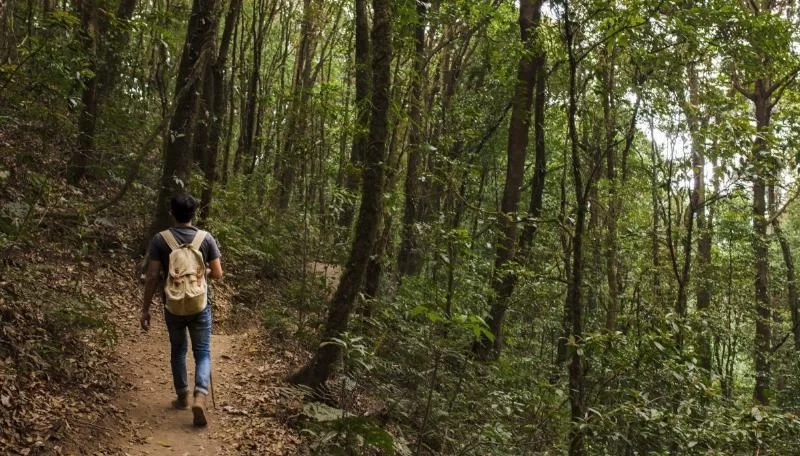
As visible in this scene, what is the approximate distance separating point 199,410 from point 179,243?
1529 mm

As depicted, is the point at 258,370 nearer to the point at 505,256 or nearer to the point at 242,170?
the point at 505,256

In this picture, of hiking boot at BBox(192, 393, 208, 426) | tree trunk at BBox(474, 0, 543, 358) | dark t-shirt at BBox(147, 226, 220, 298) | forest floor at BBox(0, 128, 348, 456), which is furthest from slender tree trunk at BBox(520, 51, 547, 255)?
hiking boot at BBox(192, 393, 208, 426)

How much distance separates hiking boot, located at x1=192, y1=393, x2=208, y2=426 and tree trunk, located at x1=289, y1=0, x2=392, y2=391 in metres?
1.23

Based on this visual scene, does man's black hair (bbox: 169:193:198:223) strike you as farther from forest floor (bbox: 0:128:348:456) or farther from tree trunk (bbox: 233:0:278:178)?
tree trunk (bbox: 233:0:278:178)

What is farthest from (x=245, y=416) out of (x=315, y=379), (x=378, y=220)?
(x=378, y=220)

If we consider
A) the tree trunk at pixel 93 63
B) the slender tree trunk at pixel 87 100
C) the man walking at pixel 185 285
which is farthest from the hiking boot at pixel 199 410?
the tree trunk at pixel 93 63

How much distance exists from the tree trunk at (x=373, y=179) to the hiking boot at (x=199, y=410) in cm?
123

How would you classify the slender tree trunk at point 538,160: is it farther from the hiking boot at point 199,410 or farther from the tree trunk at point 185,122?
the hiking boot at point 199,410

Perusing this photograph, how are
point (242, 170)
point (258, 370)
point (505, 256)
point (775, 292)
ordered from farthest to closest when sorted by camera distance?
1. point (775, 292)
2. point (242, 170)
3. point (505, 256)
4. point (258, 370)

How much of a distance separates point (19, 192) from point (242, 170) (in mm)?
8774

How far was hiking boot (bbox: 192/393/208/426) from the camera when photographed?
221 inches

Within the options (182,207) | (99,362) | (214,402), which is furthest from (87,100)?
(214,402)

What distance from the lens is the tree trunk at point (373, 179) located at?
6238mm

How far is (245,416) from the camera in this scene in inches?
249
